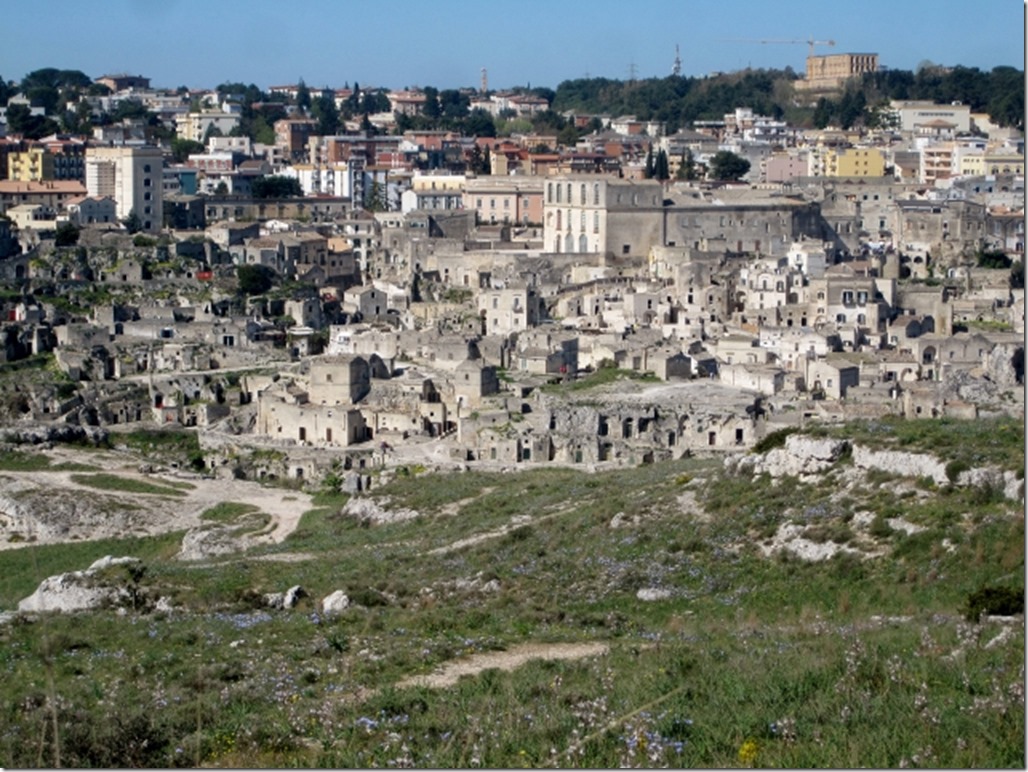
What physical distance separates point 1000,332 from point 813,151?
42.3 metres

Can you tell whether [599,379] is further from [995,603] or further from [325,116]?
[325,116]

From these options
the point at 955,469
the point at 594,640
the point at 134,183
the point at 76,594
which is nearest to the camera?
the point at 594,640

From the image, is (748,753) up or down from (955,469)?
up

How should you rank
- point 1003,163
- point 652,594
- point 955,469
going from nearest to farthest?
point 652,594, point 955,469, point 1003,163

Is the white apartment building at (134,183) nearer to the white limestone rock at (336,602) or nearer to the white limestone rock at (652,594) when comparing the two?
the white limestone rock at (336,602)

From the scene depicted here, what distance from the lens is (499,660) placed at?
13.9 m

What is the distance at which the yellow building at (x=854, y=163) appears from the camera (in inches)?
3182

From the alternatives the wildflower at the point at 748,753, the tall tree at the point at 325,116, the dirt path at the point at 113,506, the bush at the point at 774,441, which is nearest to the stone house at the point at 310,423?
the dirt path at the point at 113,506

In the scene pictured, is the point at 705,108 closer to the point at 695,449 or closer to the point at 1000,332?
the point at 1000,332

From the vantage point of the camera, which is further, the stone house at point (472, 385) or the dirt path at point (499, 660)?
the stone house at point (472, 385)

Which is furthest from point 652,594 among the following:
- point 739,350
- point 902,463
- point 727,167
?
point 727,167

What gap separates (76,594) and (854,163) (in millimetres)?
64904

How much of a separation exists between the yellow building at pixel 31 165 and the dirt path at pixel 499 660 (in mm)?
61979

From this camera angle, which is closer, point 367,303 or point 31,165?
point 367,303
